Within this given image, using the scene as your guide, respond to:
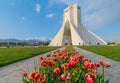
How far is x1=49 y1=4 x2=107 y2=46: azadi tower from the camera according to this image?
207 ft

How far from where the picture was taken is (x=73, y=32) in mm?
63094

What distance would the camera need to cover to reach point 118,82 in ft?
17.4

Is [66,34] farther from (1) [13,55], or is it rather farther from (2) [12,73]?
(2) [12,73]

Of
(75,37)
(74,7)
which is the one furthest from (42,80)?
(74,7)

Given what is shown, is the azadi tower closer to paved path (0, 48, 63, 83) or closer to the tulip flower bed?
paved path (0, 48, 63, 83)

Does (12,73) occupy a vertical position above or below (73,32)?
below

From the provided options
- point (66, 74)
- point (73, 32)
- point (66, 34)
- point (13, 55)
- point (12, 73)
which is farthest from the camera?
point (66, 34)

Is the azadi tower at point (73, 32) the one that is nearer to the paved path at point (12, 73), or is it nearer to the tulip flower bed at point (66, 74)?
the paved path at point (12, 73)

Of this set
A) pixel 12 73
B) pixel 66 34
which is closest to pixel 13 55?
pixel 12 73

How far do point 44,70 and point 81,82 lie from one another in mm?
956

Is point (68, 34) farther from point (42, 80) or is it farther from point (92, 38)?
point (42, 80)

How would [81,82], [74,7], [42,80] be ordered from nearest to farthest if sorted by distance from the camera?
[42,80] < [81,82] < [74,7]

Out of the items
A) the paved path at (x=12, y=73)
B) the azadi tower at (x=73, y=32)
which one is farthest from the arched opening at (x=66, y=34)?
the paved path at (x=12, y=73)

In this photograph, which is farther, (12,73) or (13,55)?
(13,55)
